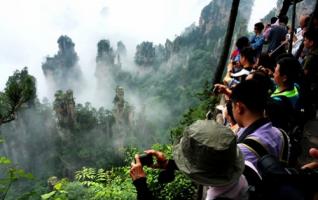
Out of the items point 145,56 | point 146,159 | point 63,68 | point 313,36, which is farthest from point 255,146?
point 63,68

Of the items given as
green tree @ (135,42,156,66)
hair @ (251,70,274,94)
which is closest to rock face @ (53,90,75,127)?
green tree @ (135,42,156,66)

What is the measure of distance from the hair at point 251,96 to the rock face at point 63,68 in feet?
273

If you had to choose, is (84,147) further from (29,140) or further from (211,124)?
(211,124)

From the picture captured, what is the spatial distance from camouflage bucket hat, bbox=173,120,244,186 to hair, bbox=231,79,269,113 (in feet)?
2.09

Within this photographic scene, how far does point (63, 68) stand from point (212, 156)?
88022 mm

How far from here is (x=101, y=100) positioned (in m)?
75.8

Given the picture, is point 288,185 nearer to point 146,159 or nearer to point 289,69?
point 146,159

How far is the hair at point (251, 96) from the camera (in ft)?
7.06

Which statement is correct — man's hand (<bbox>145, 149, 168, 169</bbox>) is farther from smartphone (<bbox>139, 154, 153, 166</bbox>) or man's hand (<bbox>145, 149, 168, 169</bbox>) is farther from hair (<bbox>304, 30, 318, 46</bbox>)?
hair (<bbox>304, 30, 318, 46</bbox>)

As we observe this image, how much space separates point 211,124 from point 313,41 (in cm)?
302

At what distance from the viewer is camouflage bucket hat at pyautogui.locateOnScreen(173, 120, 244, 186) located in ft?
5.02

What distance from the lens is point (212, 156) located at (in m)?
1.53

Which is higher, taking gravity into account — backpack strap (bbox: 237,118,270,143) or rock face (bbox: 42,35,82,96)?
rock face (bbox: 42,35,82,96)

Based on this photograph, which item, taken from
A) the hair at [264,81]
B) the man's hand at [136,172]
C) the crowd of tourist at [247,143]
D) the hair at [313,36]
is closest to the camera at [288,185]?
the crowd of tourist at [247,143]
